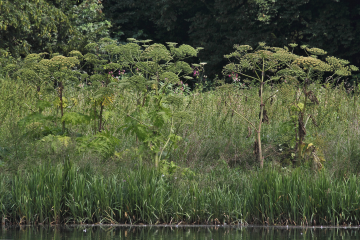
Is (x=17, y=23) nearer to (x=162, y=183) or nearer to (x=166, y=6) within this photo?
(x=166, y=6)

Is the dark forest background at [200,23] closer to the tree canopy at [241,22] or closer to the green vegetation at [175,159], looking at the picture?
the tree canopy at [241,22]

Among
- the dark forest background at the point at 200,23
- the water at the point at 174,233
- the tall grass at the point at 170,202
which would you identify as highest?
the dark forest background at the point at 200,23

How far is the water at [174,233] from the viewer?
351cm

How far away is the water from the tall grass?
18cm

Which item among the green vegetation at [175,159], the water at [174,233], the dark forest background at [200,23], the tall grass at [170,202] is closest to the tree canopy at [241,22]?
the dark forest background at [200,23]

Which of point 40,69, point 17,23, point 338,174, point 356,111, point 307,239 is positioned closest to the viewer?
point 307,239

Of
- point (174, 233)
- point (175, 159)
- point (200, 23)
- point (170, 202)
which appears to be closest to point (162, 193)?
point (170, 202)

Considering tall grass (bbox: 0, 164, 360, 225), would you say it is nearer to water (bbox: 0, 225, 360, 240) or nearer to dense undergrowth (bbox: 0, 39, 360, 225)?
dense undergrowth (bbox: 0, 39, 360, 225)

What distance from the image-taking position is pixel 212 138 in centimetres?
649

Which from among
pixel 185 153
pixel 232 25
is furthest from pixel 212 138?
pixel 232 25

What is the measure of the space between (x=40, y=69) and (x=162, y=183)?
7.58ft

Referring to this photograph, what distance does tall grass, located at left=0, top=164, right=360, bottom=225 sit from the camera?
410 cm

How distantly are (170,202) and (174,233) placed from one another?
54 cm

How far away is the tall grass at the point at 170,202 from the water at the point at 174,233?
183mm
